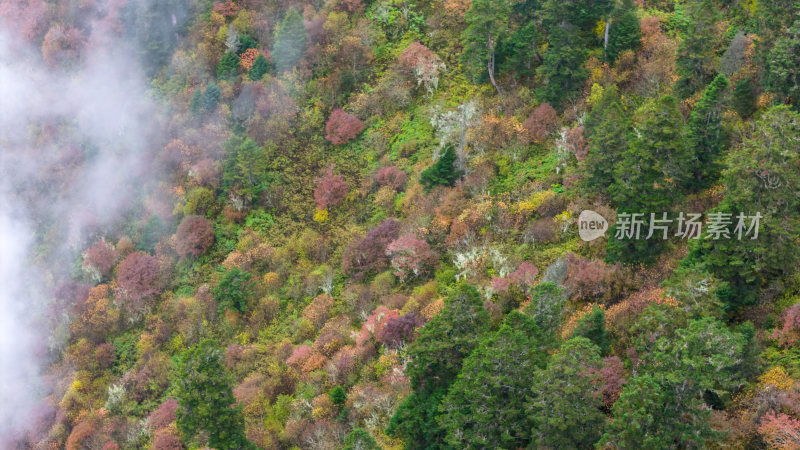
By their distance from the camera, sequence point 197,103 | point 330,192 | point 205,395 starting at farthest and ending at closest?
point 197,103 → point 330,192 → point 205,395

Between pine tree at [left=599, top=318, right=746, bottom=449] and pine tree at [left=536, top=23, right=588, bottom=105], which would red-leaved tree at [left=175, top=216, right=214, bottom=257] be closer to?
pine tree at [left=536, top=23, right=588, bottom=105]

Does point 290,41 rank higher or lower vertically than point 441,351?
higher

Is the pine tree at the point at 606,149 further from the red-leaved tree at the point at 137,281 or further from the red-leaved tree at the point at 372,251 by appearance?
the red-leaved tree at the point at 137,281

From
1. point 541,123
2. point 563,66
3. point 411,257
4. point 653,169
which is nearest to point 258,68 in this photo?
point 541,123

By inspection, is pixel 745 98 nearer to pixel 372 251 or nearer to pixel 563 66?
pixel 563 66

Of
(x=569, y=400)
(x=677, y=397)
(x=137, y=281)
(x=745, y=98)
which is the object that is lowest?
(x=137, y=281)

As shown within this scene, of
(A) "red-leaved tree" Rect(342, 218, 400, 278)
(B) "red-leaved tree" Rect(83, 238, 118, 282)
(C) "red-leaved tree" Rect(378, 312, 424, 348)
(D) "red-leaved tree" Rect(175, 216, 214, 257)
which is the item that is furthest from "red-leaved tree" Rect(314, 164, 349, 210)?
(B) "red-leaved tree" Rect(83, 238, 118, 282)

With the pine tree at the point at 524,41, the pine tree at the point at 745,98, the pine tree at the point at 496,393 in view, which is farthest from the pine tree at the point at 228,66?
the pine tree at the point at 496,393

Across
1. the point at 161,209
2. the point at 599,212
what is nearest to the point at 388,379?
the point at 599,212
